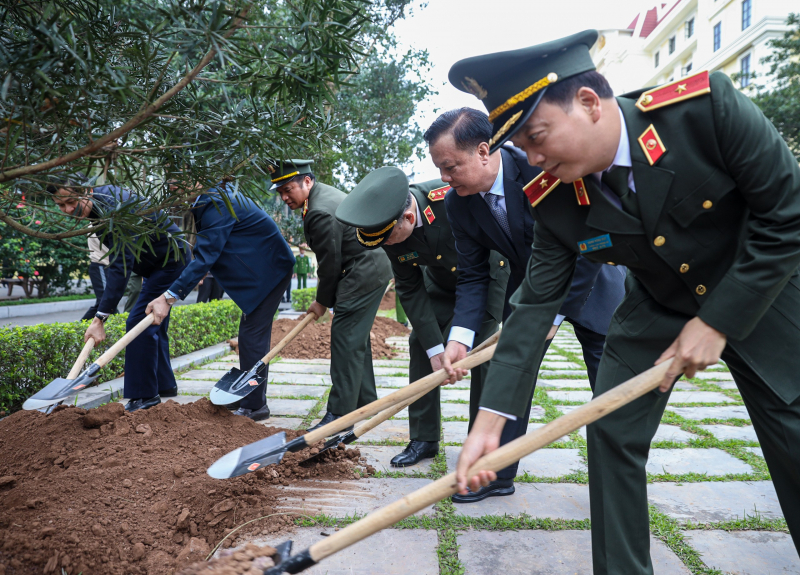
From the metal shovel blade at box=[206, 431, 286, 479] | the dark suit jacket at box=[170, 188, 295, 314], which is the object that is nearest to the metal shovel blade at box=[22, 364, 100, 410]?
the dark suit jacket at box=[170, 188, 295, 314]

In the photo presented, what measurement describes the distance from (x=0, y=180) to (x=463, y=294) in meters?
2.05

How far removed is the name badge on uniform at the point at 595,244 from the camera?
1800mm

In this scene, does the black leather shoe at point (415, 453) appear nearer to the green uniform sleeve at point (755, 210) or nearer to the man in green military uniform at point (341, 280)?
the man in green military uniform at point (341, 280)

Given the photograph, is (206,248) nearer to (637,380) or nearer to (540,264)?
(540,264)

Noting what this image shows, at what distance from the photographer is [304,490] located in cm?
303

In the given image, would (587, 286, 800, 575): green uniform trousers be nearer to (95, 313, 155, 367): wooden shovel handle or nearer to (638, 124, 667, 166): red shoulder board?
(638, 124, 667, 166): red shoulder board

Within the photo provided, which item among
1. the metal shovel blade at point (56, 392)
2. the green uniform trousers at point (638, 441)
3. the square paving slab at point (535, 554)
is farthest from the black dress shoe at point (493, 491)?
the metal shovel blade at point (56, 392)

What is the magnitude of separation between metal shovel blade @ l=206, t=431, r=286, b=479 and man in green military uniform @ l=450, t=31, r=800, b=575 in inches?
43.8

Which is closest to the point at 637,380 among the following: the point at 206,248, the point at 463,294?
the point at 463,294

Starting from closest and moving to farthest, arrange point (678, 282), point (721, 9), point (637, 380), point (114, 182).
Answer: point (637, 380)
point (678, 282)
point (114, 182)
point (721, 9)

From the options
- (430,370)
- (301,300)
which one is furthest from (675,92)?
(301,300)

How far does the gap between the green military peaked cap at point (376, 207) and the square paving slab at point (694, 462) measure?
6.93 ft

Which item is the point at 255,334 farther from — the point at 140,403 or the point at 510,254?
the point at 510,254

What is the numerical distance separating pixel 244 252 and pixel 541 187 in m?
3.27
